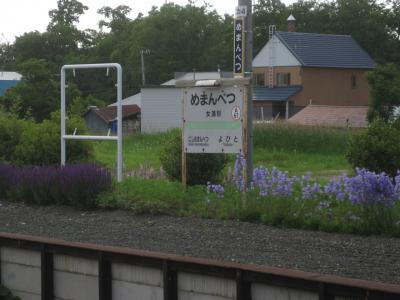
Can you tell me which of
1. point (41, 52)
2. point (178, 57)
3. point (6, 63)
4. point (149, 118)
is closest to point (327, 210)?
point (149, 118)

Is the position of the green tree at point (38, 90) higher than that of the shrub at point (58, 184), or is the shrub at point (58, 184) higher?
the green tree at point (38, 90)

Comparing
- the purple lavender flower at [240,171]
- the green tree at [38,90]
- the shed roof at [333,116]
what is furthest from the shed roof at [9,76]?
the purple lavender flower at [240,171]

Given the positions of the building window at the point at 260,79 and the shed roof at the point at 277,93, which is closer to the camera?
the shed roof at the point at 277,93

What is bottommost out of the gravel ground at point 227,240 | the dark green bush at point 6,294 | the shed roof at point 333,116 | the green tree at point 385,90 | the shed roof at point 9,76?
the dark green bush at point 6,294

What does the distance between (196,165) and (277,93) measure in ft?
185

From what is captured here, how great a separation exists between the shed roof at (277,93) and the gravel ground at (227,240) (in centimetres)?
5709

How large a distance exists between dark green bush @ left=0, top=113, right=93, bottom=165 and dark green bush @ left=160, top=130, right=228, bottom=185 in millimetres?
3264

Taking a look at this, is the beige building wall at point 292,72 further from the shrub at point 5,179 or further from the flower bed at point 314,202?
the flower bed at point 314,202

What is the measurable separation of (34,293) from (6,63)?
110895 millimetres

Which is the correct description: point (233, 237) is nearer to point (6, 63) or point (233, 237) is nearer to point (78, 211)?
point (78, 211)

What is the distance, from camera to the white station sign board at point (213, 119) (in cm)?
1135

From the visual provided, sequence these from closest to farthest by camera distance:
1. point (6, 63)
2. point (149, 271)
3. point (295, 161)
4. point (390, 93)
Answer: point (149, 271), point (295, 161), point (390, 93), point (6, 63)

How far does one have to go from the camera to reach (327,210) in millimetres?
9781

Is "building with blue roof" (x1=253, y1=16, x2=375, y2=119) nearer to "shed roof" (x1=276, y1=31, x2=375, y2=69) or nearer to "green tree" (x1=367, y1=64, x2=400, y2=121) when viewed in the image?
"shed roof" (x1=276, y1=31, x2=375, y2=69)
